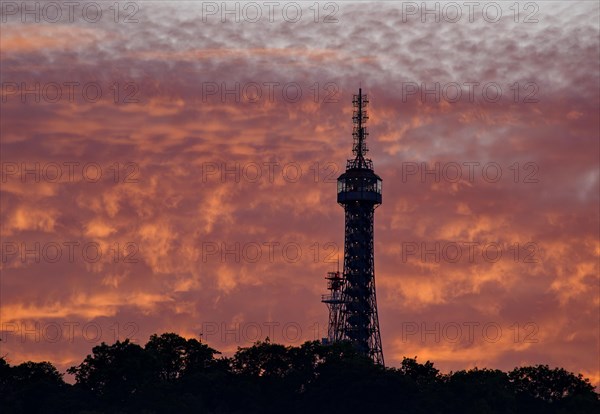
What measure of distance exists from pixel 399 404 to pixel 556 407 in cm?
2368

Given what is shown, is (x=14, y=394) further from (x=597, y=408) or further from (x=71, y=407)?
(x=597, y=408)

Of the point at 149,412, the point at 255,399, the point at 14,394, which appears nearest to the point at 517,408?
the point at 255,399

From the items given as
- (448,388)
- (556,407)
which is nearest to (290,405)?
(448,388)

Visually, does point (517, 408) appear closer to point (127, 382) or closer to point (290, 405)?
point (290, 405)

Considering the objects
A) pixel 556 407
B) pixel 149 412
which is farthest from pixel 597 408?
pixel 149 412

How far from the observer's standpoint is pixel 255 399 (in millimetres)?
196625

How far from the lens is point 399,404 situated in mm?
195625

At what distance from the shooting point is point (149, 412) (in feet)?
599

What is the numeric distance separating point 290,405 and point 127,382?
2392cm

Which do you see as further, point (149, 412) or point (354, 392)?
point (354, 392)

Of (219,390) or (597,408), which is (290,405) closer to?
(219,390)

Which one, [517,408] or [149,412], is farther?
[517,408]

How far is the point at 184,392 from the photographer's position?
198 m

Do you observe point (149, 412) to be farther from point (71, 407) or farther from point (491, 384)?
point (491, 384)
